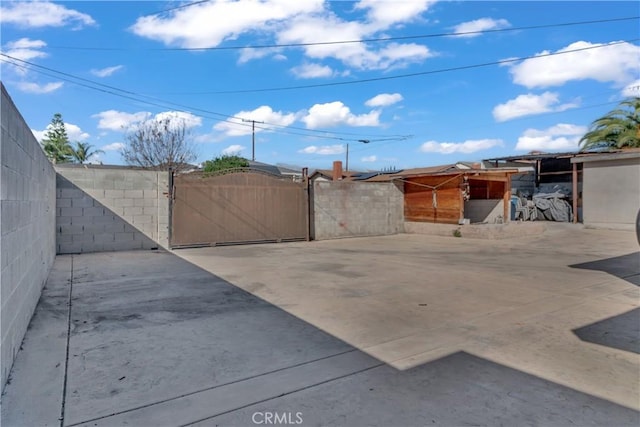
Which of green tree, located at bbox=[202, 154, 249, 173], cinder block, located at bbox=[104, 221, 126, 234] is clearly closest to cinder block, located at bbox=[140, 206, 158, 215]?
cinder block, located at bbox=[104, 221, 126, 234]

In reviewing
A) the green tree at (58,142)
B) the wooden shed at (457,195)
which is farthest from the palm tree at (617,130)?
the green tree at (58,142)

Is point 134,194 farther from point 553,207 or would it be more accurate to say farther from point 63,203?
point 553,207

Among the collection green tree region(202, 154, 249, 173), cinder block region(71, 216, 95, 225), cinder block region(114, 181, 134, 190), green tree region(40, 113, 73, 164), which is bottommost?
cinder block region(71, 216, 95, 225)

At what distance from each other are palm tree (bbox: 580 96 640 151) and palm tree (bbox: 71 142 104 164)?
1411 inches

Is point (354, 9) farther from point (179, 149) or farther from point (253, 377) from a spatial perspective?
point (179, 149)

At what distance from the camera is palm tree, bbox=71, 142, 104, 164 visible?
33.2m

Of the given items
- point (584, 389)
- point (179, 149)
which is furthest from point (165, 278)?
point (179, 149)

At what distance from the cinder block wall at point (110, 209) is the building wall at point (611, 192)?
14.5 meters

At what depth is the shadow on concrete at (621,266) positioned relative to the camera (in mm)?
6145

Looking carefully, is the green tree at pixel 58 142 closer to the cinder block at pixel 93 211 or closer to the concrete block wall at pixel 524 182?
the cinder block at pixel 93 211

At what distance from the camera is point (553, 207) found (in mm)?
16734

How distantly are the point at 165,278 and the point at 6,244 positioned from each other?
3530 millimetres

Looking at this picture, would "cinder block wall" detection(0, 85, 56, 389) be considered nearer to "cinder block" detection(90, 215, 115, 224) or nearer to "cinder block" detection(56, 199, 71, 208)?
"cinder block" detection(56, 199, 71, 208)

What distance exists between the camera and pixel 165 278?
20.2ft
